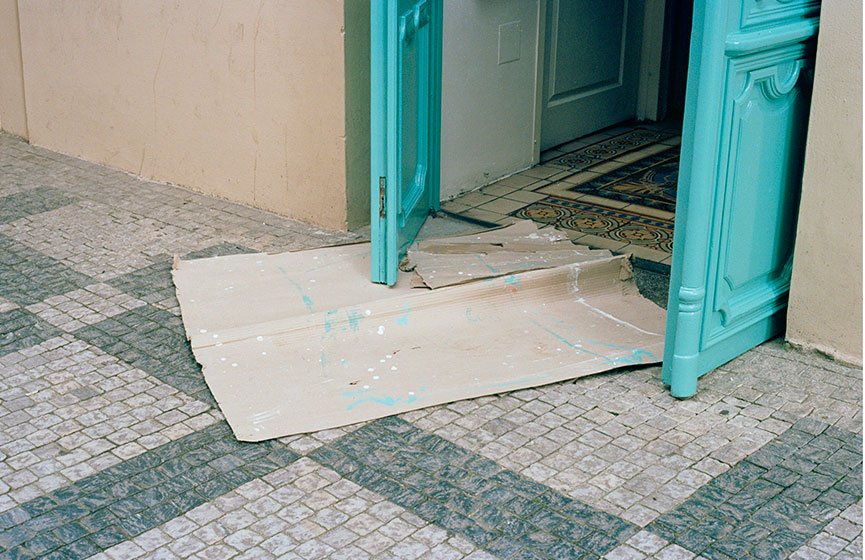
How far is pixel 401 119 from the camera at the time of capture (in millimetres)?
4348

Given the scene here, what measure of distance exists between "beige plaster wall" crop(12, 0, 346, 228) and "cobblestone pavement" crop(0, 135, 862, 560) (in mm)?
1446

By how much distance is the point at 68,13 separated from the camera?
6.45 m

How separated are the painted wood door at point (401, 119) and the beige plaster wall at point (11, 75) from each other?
338 cm

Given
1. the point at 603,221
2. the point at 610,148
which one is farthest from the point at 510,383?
the point at 610,148

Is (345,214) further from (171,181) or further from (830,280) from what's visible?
(830,280)

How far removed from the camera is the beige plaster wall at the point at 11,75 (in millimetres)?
6895

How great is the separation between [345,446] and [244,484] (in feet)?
1.25

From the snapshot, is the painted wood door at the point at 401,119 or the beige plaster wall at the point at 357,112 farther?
the beige plaster wall at the point at 357,112

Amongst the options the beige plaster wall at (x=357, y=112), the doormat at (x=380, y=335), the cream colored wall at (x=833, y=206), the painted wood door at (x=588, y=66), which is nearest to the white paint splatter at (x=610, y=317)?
the doormat at (x=380, y=335)

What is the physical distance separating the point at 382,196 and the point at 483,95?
1729 mm

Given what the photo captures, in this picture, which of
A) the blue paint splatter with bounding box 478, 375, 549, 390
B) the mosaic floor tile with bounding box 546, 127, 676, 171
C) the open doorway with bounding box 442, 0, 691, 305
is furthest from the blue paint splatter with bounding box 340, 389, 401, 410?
the mosaic floor tile with bounding box 546, 127, 676, 171

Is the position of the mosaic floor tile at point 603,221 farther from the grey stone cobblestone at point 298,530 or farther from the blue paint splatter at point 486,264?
the grey stone cobblestone at point 298,530

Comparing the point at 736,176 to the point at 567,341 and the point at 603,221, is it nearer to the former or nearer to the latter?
the point at 567,341

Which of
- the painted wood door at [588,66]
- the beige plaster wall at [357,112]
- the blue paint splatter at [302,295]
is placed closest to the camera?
the blue paint splatter at [302,295]
